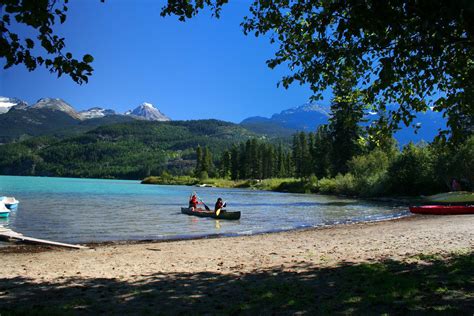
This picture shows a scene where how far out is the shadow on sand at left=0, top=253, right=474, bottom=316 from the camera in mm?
6941

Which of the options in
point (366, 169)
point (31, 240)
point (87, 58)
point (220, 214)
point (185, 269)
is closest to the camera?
point (87, 58)

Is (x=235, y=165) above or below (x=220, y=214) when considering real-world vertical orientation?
above

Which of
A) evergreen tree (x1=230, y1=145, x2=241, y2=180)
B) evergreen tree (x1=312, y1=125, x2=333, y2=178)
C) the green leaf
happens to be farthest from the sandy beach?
evergreen tree (x1=230, y1=145, x2=241, y2=180)

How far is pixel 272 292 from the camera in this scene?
8.24 m

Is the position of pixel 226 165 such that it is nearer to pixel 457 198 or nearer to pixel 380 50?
pixel 457 198

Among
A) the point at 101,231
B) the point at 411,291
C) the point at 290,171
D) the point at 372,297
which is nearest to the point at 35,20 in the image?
the point at 372,297

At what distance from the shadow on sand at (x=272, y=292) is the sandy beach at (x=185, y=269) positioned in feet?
0.08

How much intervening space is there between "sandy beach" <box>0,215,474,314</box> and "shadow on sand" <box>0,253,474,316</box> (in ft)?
0.08

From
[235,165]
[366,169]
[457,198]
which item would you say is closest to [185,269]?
[457,198]

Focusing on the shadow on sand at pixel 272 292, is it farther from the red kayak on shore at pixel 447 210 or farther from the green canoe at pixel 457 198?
the green canoe at pixel 457 198

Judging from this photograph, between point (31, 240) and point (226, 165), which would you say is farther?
point (226, 165)

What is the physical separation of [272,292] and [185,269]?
4.29 metres

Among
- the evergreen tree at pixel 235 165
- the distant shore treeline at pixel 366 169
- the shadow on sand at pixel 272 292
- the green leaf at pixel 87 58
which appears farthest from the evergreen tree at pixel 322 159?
the green leaf at pixel 87 58

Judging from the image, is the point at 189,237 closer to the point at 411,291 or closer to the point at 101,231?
the point at 101,231
